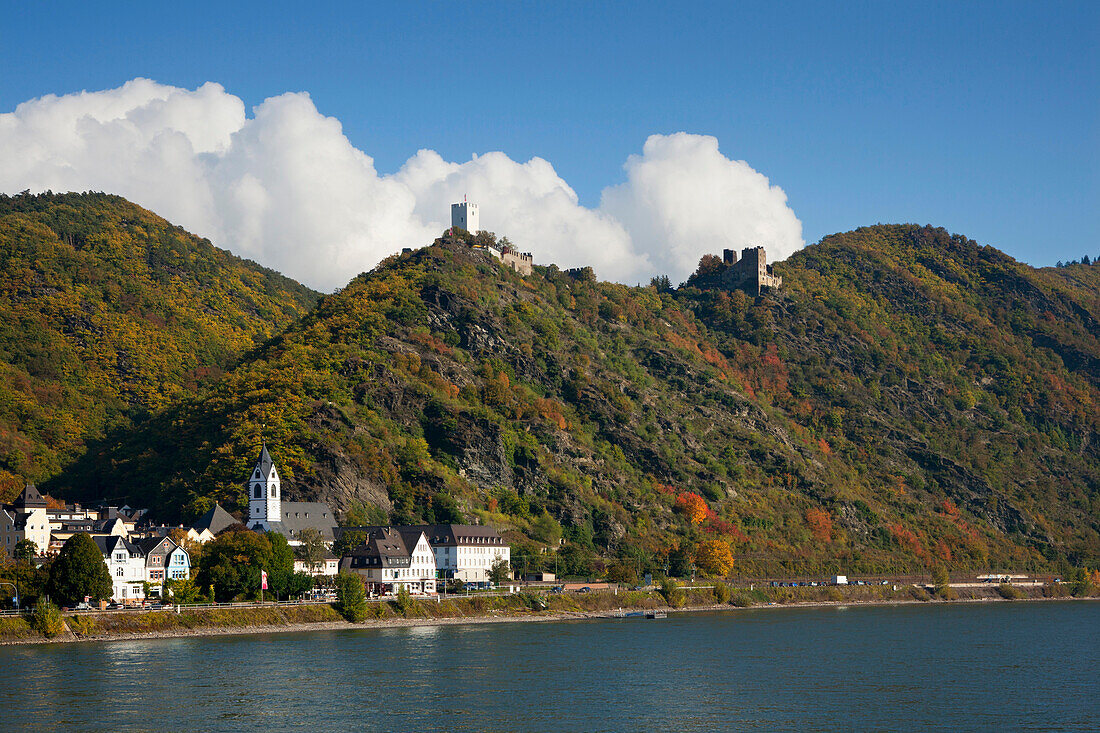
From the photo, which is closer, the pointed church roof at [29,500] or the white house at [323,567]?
the white house at [323,567]

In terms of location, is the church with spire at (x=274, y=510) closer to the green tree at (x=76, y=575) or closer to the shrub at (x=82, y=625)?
the green tree at (x=76, y=575)

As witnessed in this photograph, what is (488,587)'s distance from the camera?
13612 centimetres

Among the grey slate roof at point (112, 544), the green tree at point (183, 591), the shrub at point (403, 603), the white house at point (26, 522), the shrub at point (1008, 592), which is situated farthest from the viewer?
the shrub at point (1008, 592)

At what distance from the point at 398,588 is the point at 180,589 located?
29582mm

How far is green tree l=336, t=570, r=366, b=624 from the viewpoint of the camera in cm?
11262

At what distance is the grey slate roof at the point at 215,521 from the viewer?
127312 millimetres

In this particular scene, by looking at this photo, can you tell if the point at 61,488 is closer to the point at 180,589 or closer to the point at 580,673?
the point at 180,589

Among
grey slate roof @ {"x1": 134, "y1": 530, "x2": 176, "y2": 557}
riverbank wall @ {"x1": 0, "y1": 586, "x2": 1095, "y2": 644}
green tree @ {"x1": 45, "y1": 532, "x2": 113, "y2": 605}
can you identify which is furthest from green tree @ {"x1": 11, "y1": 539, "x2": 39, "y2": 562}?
riverbank wall @ {"x1": 0, "y1": 586, "x2": 1095, "y2": 644}

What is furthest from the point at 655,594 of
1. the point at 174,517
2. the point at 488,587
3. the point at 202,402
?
the point at 202,402

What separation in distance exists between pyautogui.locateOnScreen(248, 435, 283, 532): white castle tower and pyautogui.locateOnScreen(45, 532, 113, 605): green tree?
108 feet

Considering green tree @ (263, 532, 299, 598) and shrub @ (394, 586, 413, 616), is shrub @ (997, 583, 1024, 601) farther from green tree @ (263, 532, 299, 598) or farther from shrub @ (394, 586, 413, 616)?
green tree @ (263, 532, 299, 598)

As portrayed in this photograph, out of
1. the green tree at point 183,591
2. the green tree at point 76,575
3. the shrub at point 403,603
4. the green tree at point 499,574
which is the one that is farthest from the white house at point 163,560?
the green tree at point 499,574

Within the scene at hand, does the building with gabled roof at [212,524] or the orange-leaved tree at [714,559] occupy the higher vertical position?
the building with gabled roof at [212,524]

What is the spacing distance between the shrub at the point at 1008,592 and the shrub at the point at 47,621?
141 metres
